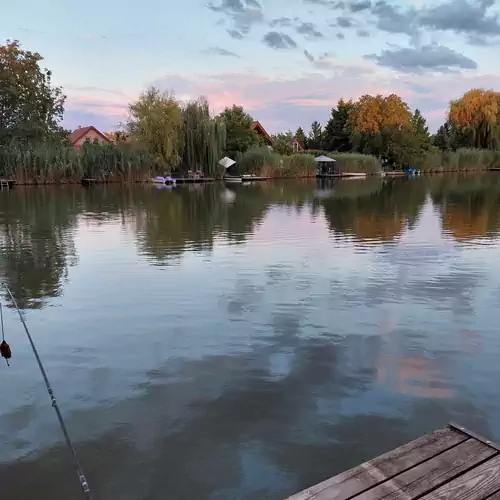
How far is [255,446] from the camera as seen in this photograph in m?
3.67

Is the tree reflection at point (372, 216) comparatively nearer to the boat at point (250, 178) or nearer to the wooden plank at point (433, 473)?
the wooden plank at point (433, 473)

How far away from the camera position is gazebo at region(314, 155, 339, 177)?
48.8 meters

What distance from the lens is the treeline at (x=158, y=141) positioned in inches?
1448

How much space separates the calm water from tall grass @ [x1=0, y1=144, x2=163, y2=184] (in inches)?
1046

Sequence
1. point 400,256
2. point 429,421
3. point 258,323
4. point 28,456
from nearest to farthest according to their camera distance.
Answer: point 28,456 → point 429,421 → point 258,323 → point 400,256

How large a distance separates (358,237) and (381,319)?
19.9 ft

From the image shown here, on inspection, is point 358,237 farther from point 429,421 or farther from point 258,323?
point 429,421

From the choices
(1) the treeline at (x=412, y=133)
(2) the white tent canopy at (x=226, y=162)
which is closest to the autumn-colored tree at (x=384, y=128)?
(1) the treeline at (x=412, y=133)

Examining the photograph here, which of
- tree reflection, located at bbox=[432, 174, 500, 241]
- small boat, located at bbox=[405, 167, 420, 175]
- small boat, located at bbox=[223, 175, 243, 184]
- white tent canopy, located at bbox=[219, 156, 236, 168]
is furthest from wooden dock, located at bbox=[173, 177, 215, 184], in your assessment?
small boat, located at bbox=[405, 167, 420, 175]

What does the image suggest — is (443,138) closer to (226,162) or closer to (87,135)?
(226,162)

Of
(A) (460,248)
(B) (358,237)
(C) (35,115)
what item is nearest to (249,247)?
(B) (358,237)

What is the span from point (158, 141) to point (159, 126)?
1080mm

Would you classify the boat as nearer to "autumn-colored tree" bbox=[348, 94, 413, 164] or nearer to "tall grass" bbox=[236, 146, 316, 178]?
"tall grass" bbox=[236, 146, 316, 178]

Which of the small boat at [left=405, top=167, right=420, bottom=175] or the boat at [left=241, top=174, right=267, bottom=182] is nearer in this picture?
the boat at [left=241, top=174, right=267, bottom=182]
